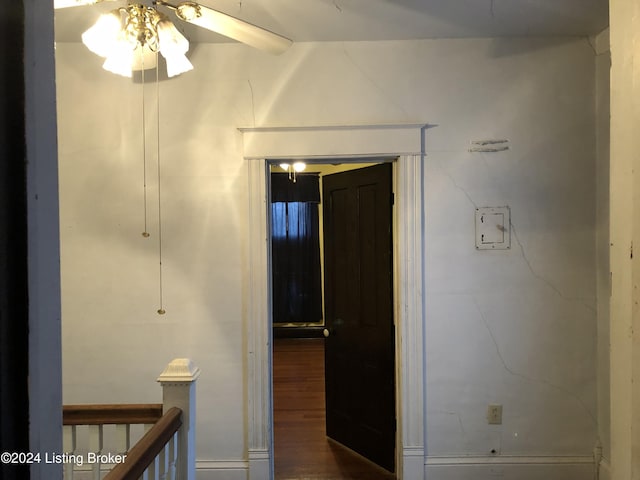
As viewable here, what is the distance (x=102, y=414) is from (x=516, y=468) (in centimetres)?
225

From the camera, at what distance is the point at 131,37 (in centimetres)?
159


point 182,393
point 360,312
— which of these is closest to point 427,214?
point 360,312

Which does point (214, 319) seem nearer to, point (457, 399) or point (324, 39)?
point (457, 399)

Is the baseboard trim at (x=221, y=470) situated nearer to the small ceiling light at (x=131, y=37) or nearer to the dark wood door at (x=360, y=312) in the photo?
the dark wood door at (x=360, y=312)

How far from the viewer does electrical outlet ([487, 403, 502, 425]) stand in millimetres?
2432

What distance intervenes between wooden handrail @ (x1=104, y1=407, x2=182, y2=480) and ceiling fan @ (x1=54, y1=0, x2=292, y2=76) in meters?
1.35

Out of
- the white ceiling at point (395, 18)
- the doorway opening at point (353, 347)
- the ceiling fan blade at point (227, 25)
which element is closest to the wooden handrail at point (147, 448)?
the doorway opening at point (353, 347)

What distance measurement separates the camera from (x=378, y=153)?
243 cm

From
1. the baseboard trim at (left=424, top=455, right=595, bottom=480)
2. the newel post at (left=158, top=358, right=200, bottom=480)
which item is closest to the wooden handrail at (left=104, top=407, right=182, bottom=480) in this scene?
the newel post at (left=158, top=358, right=200, bottom=480)

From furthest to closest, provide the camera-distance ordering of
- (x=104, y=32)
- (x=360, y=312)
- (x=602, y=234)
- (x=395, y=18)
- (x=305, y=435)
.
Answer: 1. (x=305, y=435)
2. (x=360, y=312)
3. (x=602, y=234)
4. (x=395, y=18)
5. (x=104, y=32)

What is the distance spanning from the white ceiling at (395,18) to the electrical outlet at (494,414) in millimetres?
2167

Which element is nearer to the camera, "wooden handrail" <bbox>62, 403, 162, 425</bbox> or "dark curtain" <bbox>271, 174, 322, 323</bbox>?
"wooden handrail" <bbox>62, 403, 162, 425</bbox>

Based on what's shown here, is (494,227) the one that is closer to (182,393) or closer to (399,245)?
(399,245)

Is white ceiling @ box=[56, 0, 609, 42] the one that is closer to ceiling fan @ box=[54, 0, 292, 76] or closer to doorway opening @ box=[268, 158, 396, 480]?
ceiling fan @ box=[54, 0, 292, 76]
